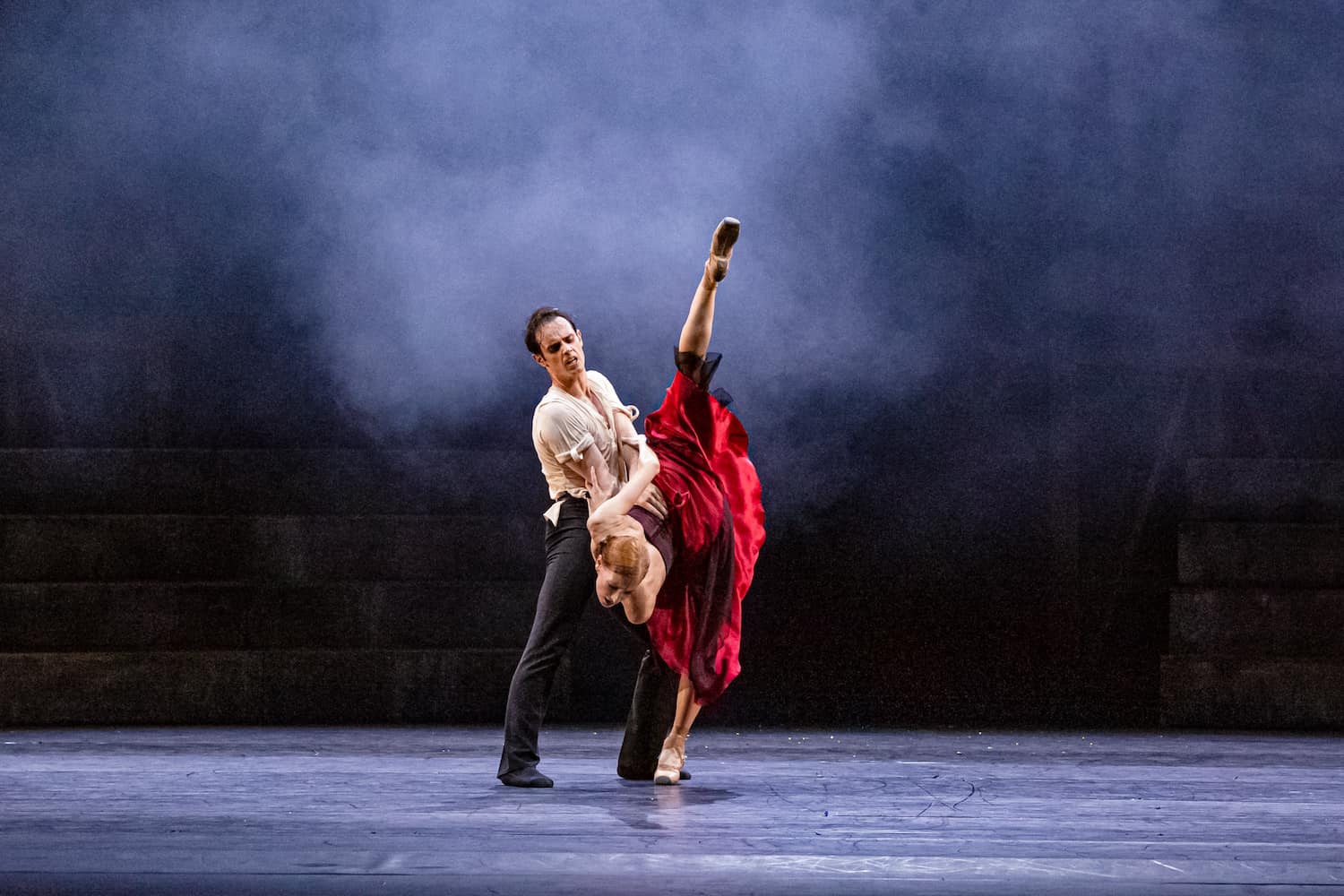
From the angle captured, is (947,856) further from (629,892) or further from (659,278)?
(659,278)

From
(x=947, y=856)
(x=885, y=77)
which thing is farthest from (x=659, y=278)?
(x=947, y=856)

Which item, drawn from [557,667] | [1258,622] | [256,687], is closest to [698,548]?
[557,667]

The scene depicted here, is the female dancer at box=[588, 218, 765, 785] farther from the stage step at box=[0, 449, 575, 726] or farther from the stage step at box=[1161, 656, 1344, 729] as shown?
the stage step at box=[1161, 656, 1344, 729]

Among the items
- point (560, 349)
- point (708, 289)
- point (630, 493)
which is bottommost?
point (630, 493)

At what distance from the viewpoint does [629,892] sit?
1826mm

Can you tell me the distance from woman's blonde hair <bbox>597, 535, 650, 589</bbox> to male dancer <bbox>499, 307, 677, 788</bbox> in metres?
0.16

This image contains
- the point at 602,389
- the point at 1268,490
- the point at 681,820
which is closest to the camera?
the point at 681,820

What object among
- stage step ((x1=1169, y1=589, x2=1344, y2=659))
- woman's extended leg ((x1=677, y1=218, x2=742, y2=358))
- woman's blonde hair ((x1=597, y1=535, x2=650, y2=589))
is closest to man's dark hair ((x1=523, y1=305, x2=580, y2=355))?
woman's extended leg ((x1=677, y1=218, x2=742, y2=358))

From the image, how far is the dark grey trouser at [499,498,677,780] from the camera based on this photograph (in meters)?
2.87

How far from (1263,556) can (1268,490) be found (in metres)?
0.21

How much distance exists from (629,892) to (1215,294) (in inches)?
133

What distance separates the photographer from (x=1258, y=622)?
432cm

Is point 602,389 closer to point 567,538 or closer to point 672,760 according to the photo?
point 567,538

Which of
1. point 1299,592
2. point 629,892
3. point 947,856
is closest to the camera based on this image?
point 629,892
